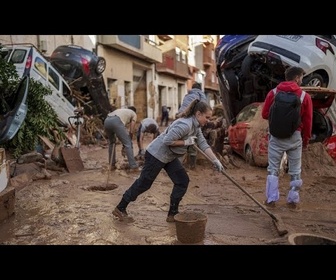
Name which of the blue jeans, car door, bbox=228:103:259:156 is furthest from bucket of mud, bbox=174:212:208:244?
car door, bbox=228:103:259:156

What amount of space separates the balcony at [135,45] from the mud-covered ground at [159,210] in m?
13.1

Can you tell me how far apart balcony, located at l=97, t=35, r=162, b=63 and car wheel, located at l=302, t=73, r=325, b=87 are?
1279 cm

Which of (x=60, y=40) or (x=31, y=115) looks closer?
(x=31, y=115)

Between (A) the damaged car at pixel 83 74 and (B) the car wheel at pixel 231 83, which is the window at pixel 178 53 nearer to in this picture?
(A) the damaged car at pixel 83 74

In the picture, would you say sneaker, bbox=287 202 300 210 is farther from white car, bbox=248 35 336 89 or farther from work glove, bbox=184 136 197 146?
white car, bbox=248 35 336 89

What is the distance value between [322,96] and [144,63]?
19.9m

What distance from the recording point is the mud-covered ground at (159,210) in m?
3.92

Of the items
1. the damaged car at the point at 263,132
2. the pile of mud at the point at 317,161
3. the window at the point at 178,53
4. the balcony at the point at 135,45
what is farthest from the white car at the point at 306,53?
the window at the point at 178,53
